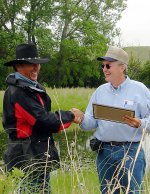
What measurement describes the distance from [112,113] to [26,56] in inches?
36.0

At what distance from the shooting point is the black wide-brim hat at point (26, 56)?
431 centimetres

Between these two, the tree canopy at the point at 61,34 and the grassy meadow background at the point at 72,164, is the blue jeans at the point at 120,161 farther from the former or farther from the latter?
the tree canopy at the point at 61,34

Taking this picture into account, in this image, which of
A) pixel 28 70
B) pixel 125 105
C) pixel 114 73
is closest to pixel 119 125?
pixel 125 105

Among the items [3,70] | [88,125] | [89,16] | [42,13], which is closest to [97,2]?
[89,16]

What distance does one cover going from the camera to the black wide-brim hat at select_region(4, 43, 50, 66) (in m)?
4.31

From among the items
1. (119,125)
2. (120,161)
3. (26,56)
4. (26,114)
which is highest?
(26,56)

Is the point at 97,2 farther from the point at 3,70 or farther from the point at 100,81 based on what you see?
the point at 3,70

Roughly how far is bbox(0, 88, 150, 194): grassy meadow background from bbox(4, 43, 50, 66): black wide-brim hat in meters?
0.34

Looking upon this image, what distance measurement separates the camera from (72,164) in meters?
2.86

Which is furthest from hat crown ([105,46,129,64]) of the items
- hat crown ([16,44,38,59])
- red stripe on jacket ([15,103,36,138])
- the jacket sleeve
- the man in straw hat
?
red stripe on jacket ([15,103,36,138])

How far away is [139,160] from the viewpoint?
14.3ft

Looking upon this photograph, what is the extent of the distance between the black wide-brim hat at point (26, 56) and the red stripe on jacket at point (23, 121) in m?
0.41

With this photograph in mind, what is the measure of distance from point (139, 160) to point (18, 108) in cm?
113

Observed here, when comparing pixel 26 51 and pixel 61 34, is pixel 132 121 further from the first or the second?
pixel 61 34
